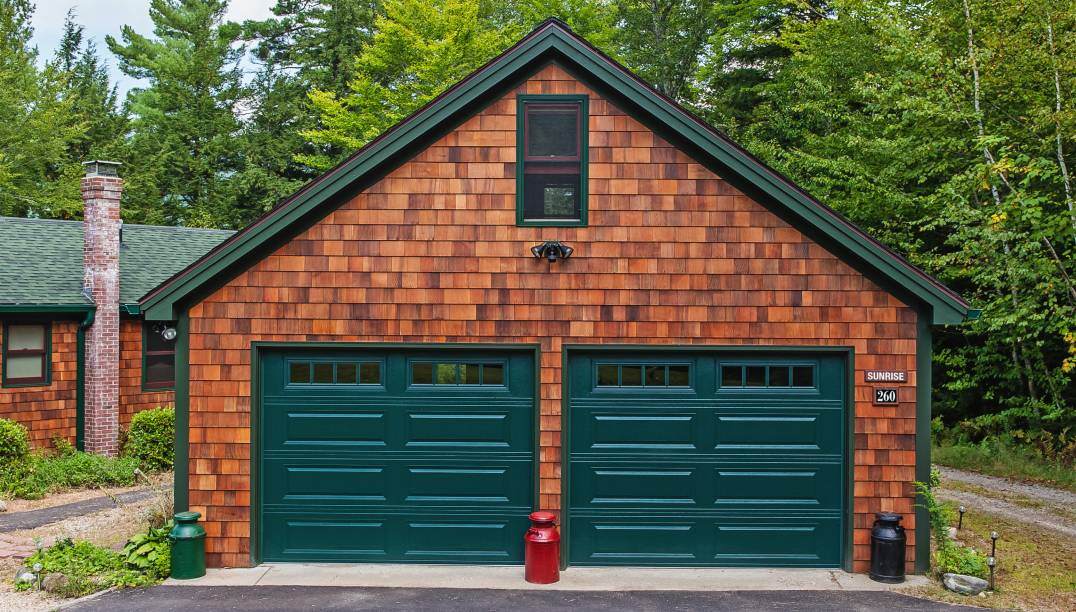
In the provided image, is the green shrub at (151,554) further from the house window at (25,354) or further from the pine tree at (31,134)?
the pine tree at (31,134)

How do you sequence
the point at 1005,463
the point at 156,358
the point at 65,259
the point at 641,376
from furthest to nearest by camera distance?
the point at 65,259, the point at 156,358, the point at 1005,463, the point at 641,376

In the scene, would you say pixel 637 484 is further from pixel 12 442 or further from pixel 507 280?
pixel 12 442

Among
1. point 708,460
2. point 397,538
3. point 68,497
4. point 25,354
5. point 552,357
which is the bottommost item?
point 68,497

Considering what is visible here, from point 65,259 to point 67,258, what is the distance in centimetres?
8

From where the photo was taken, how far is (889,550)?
8883mm

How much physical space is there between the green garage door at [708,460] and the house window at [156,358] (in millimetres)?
10988

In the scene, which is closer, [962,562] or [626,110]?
[962,562]

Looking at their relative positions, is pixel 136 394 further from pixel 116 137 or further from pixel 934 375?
pixel 116 137

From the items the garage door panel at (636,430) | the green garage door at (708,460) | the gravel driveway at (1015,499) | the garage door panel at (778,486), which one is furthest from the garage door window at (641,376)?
the gravel driveway at (1015,499)

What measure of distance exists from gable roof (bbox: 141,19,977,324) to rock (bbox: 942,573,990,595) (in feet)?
9.04

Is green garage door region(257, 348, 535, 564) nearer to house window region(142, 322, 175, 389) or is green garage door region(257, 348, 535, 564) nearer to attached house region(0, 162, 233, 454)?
attached house region(0, 162, 233, 454)

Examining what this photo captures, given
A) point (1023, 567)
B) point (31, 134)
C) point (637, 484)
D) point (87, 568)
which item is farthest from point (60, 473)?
point (31, 134)

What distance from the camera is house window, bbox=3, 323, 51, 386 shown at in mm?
15012

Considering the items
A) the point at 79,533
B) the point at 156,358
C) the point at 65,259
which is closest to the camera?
the point at 79,533
